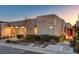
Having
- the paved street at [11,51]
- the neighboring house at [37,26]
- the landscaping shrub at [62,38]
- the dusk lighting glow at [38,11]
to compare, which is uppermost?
the dusk lighting glow at [38,11]

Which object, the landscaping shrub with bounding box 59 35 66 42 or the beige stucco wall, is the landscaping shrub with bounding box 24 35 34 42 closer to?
the beige stucco wall

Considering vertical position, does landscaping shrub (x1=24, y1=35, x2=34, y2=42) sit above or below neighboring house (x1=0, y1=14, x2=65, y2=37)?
below

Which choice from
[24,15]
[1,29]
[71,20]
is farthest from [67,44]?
[1,29]

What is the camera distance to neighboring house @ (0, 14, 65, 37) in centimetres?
497

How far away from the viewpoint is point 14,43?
5.05 m

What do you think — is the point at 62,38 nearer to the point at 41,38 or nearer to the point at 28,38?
the point at 41,38

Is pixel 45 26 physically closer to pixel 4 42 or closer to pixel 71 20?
pixel 71 20

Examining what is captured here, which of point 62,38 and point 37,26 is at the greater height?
point 37,26

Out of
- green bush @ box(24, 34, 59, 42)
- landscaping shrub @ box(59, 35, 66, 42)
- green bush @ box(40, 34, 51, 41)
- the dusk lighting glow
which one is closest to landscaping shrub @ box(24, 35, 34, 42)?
green bush @ box(24, 34, 59, 42)

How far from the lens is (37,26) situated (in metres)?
5.02

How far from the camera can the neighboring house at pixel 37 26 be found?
497cm

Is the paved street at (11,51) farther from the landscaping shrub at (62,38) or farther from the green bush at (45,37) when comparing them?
the landscaping shrub at (62,38)

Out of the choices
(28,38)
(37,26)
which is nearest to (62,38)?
(37,26)

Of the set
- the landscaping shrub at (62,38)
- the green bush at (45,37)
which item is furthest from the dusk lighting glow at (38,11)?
the green bush at (45,37)
